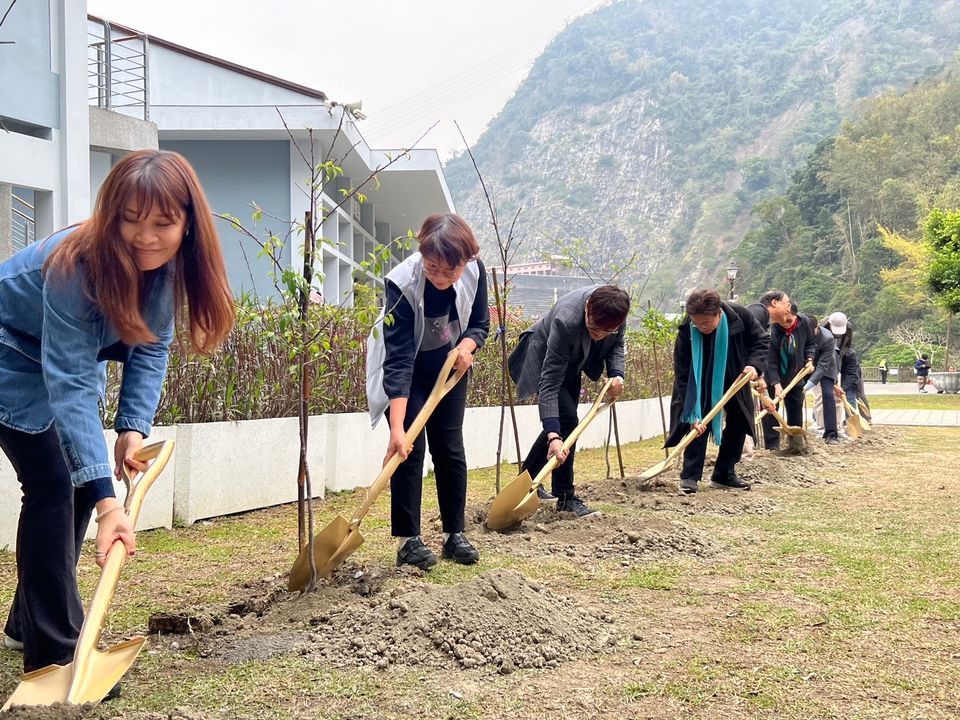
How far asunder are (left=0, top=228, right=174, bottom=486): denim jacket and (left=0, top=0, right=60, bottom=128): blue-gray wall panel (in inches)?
252

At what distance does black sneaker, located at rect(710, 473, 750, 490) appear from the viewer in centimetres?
726

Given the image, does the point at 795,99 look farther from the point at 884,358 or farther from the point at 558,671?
the point at 558,671

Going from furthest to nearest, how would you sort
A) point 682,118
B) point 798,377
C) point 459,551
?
point 682,118, point 798,377, point 459,551

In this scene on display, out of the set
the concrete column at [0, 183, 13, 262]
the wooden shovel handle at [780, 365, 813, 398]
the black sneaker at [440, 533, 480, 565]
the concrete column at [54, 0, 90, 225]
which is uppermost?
the concrete column at [54, 0, 90, 225]

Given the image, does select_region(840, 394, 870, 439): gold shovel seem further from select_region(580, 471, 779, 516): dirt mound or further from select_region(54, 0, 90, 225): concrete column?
select_region(54, 0, 90, 225): concrete column

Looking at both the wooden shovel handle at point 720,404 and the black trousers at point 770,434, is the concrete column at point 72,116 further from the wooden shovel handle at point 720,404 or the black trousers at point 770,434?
the black trousers at point 770,434

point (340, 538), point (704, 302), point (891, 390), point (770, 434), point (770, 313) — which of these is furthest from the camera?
point (891, 390)

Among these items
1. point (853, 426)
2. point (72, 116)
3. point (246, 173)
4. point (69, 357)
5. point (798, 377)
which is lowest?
point (853, 426)

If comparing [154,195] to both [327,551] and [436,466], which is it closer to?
[327,551]

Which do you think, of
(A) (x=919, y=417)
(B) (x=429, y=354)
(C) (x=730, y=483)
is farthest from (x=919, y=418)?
(B) (x=429, y=354)

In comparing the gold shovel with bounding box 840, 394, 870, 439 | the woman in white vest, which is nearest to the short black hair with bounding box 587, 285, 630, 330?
the woman in white vest

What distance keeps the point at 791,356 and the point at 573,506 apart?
493cm

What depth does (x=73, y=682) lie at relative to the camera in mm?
2406

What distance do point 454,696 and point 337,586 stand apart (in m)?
1.19
